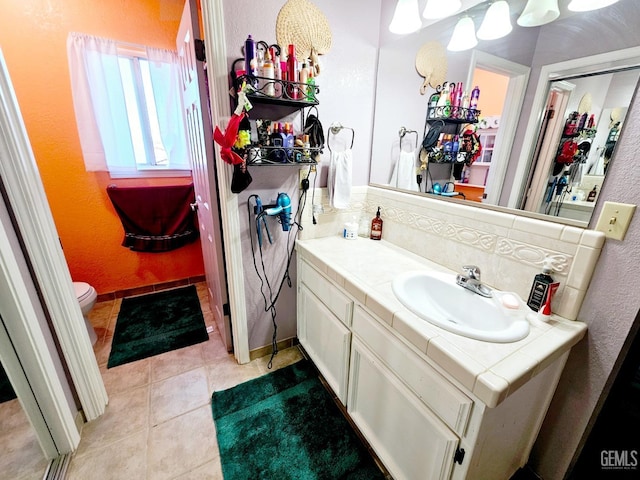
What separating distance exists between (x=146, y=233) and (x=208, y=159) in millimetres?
1382

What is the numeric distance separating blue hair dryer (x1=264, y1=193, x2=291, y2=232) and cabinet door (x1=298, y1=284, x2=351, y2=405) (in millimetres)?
424

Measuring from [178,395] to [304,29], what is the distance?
6.88 ft

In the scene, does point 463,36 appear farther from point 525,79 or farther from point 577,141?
point 577,141

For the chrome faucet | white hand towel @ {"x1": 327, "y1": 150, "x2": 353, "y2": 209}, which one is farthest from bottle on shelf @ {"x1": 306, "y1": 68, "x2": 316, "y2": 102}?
the chrome faucet

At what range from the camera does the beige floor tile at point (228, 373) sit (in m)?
1.63

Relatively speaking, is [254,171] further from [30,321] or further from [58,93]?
[58,93]

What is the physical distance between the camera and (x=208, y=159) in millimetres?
1440

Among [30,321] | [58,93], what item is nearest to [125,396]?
[30,321]

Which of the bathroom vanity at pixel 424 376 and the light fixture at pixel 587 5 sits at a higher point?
the light fixture at pixel 587 5

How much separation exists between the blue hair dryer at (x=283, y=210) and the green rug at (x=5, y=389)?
1246 millimetres

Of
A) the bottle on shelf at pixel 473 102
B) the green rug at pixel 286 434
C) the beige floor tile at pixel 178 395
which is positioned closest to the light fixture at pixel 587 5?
the bottle on shelf at pixel 473 102

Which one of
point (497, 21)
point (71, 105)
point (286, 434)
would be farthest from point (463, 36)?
point (71, 105)

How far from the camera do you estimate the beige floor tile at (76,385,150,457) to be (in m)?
1.30

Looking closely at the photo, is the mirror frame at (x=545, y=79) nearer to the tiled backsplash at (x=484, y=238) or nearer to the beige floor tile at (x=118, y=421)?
the tiled backsplash at (x=484, y=238)
